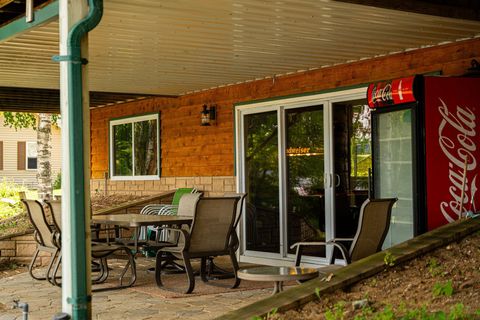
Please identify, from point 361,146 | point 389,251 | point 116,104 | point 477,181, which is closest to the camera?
point 389,251

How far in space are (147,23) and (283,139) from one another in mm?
3635

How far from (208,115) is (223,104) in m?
0.33

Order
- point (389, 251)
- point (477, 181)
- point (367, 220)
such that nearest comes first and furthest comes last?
point (389, 251) < point (367, 220) < point (477, 181)

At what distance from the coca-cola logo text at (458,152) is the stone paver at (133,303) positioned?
193 cm

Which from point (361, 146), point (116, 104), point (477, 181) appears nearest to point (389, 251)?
point (477, 181)

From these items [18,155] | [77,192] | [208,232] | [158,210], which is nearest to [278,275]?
[77,192]

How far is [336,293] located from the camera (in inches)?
182

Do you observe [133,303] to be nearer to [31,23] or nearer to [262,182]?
[31,23]

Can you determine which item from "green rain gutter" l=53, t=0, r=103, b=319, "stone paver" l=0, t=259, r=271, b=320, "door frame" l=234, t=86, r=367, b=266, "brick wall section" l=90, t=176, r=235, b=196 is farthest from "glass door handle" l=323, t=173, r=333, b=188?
"green rain gutter" l=53, t=0, r=103, b=319

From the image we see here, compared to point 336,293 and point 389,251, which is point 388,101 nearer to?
point 389,251

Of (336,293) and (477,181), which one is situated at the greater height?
(477,181)

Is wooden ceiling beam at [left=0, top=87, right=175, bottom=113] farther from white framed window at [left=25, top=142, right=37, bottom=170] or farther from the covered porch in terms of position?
white framed window at [left=25, top=142, right=37, bottom=170]

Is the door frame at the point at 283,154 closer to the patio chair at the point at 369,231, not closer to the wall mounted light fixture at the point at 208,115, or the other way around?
the wall mounted light fixture at the point at 208,115

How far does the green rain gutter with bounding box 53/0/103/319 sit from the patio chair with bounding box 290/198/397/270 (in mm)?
2021
